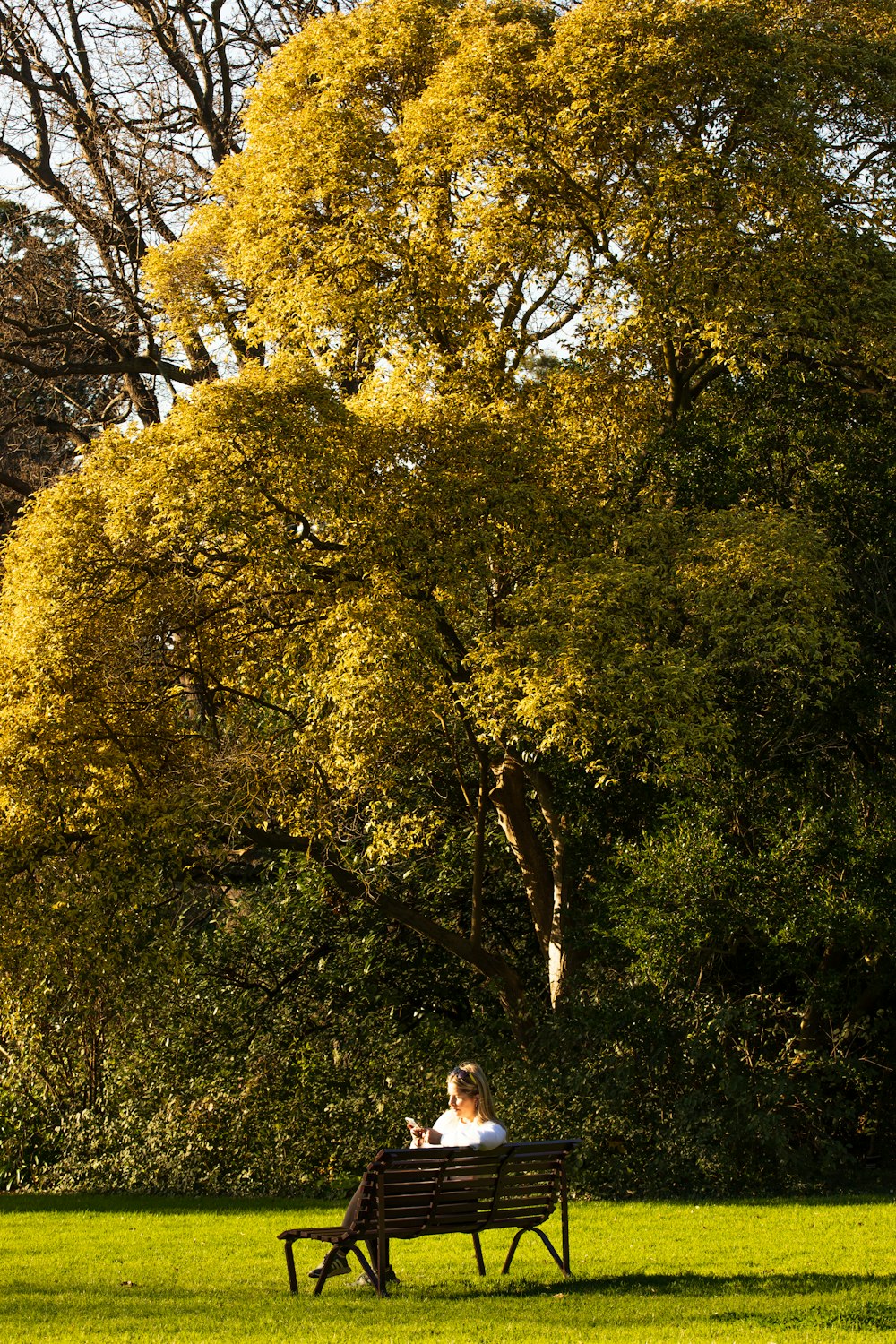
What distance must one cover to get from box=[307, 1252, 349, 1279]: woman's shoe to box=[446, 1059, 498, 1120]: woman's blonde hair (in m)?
0.96

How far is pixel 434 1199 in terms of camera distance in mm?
7023

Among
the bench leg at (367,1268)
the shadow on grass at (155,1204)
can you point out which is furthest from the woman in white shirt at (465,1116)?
the shadow on grass at (155,1204)

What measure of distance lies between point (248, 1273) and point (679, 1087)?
5211 millimetres

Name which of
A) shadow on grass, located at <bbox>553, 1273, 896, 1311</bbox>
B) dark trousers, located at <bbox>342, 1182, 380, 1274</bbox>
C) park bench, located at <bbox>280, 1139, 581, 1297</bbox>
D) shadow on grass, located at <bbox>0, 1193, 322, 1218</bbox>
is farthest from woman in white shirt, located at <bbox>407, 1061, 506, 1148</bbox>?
shadow on grass, located at <bbox>0, 1193, 322, 1218</bbox>

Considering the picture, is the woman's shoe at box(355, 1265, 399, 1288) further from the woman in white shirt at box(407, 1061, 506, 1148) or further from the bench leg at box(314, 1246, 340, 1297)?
the woman in white shirt at box(407, 1061, 506, 1148)

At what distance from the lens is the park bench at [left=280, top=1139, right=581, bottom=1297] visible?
6922 millimetres

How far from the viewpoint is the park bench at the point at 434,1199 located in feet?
22.7

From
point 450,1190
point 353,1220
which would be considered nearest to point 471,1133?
point 450,1190

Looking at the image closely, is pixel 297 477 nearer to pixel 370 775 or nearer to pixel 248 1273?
pixel 370 775

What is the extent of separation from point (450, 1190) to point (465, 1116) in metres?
0.58

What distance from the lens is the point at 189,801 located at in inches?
493

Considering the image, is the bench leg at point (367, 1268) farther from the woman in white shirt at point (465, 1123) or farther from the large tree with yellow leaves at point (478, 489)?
the large tree with yellow leaves at point (478, 489)

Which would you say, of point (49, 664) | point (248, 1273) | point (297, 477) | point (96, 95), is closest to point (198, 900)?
point (49, 664)

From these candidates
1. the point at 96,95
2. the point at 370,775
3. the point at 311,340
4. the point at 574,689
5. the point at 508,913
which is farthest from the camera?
the point at 96,95
